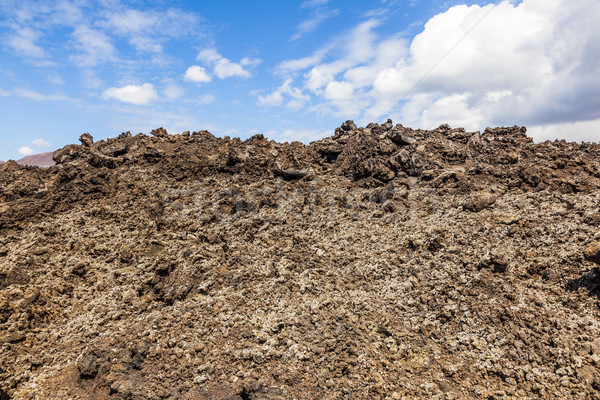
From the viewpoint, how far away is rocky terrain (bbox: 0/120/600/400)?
524 cm

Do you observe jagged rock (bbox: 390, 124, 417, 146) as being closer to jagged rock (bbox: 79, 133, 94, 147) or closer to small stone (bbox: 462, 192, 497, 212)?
small stone (bbox: 462, 192, 497, 212)

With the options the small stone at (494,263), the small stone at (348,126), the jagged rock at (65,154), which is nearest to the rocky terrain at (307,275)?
the small stone at (494,263)

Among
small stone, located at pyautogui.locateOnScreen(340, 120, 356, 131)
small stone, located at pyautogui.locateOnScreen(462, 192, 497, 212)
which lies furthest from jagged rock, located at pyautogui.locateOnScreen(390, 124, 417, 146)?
small stone, located at pyautogui.locateOnScreen(462, 192, 497, 212)

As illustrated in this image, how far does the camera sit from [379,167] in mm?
11727

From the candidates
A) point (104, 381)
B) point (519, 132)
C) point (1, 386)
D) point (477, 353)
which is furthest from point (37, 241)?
point (519, 132)

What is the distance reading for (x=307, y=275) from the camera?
24.7 ft

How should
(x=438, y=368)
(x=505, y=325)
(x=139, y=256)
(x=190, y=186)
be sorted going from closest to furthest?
(x=438, y=368)
(x=505, y=325)
(x=139, y=256)
(x=190, y=186)

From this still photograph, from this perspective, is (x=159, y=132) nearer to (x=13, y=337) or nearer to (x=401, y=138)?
(x=13, y=337)

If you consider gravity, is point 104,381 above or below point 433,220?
below

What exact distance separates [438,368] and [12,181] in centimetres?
1548

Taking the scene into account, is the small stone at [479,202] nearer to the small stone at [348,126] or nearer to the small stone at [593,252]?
the small stone at [593,252]

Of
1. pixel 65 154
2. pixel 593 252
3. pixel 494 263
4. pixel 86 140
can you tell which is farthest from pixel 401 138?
pixel 65 154

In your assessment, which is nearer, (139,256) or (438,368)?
(438,368)

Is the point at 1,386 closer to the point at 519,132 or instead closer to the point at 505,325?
the point at 505,325
